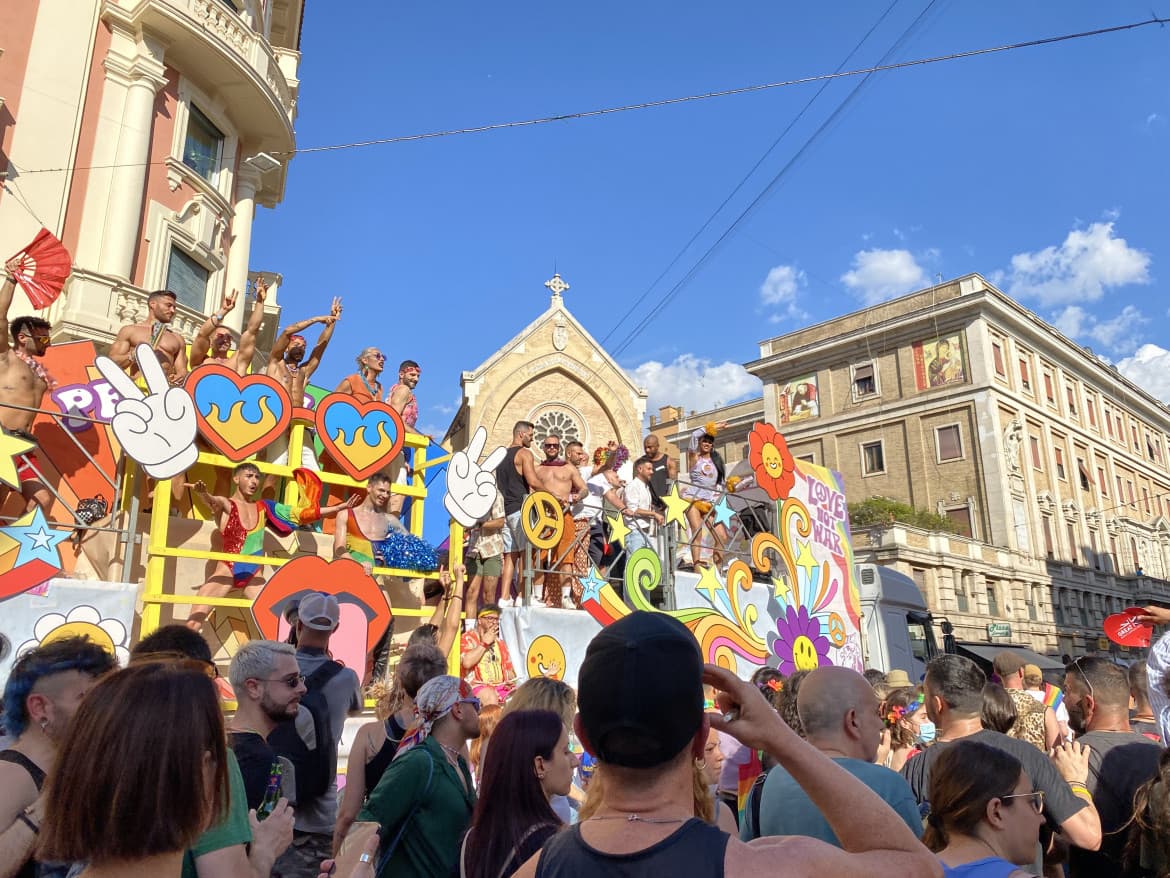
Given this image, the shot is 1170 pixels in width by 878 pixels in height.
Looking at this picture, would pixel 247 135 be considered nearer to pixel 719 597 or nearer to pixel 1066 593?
pixel 719 597

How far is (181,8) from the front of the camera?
14414 millimetres

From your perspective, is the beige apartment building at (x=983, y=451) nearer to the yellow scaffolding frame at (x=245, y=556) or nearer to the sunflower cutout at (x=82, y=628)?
the yellow scaffolding frame at (x=245, y=556)

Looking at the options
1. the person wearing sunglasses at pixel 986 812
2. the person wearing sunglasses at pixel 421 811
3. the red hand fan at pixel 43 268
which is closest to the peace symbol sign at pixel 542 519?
the red hand fan at pixel 43 268

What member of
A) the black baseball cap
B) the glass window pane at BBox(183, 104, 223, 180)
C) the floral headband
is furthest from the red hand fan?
the black baseball cap

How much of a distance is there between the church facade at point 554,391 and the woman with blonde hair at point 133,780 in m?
30.1

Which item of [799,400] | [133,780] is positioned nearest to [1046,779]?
[133,780]

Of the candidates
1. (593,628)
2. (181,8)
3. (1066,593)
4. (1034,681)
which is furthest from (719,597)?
(1066,593)

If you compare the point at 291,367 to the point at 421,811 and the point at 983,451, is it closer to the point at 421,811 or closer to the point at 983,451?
the point at 421,811

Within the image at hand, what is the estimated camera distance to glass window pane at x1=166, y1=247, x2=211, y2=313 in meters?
14.8

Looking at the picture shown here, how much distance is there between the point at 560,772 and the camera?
288 centimetres

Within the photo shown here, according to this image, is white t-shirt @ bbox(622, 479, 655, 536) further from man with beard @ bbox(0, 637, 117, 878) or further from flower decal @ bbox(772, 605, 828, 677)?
man with beard @ bbox(0, 637, 117, 878)

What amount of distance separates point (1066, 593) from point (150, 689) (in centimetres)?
4587

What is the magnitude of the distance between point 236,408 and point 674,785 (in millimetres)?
7140

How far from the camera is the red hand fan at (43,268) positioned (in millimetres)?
8750
